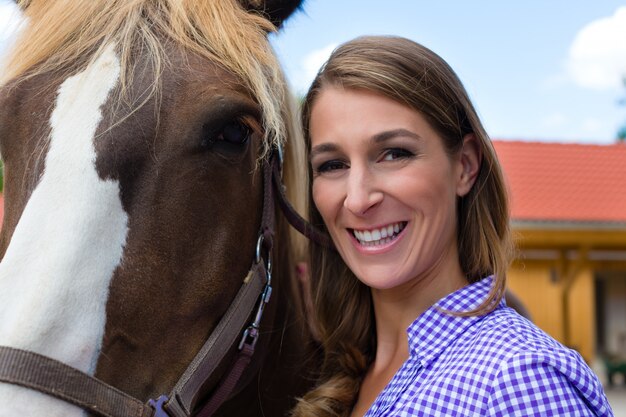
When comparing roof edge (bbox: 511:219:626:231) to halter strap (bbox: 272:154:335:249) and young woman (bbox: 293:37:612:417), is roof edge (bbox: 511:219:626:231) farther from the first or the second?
young woman (bbox: 293:37:612:417)

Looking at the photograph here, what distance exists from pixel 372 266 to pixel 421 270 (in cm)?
14

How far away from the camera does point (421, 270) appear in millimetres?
1846

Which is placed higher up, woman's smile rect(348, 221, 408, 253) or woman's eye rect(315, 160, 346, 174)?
woman's eye rect(315, 160, 346, 174)

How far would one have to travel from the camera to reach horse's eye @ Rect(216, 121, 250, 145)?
179cm

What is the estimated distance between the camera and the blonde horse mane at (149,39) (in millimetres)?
1774

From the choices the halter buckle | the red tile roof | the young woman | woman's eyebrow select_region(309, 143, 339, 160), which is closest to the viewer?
the halter buckle

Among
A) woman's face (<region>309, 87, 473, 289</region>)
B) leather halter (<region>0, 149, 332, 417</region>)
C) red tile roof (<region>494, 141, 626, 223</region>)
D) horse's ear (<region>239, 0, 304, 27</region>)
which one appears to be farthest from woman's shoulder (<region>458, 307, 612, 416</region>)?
red tile roof (<region>494, 141, 626, 223</region>)

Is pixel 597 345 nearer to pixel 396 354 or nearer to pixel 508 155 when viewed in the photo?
pixel 508 155

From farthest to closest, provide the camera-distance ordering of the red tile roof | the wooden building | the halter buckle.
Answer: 1. the red tile roof
2. the wooden building
3. the halter buckle

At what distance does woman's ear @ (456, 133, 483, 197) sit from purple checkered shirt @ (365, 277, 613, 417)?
320mm

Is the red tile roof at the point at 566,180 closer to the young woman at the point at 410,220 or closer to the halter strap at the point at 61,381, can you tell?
the young woman at the point at 410,220

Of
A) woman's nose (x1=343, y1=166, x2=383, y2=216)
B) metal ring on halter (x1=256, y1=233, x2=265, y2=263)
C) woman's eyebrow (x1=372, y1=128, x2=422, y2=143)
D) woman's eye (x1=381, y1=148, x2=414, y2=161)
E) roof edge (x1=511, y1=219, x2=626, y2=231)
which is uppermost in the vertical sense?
woman's eyebrow (x1=372, y1=128, x2=422, y2=143)

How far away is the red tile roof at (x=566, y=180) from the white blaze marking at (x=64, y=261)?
442 inches

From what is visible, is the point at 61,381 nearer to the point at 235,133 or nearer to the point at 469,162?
the point at 235,133
